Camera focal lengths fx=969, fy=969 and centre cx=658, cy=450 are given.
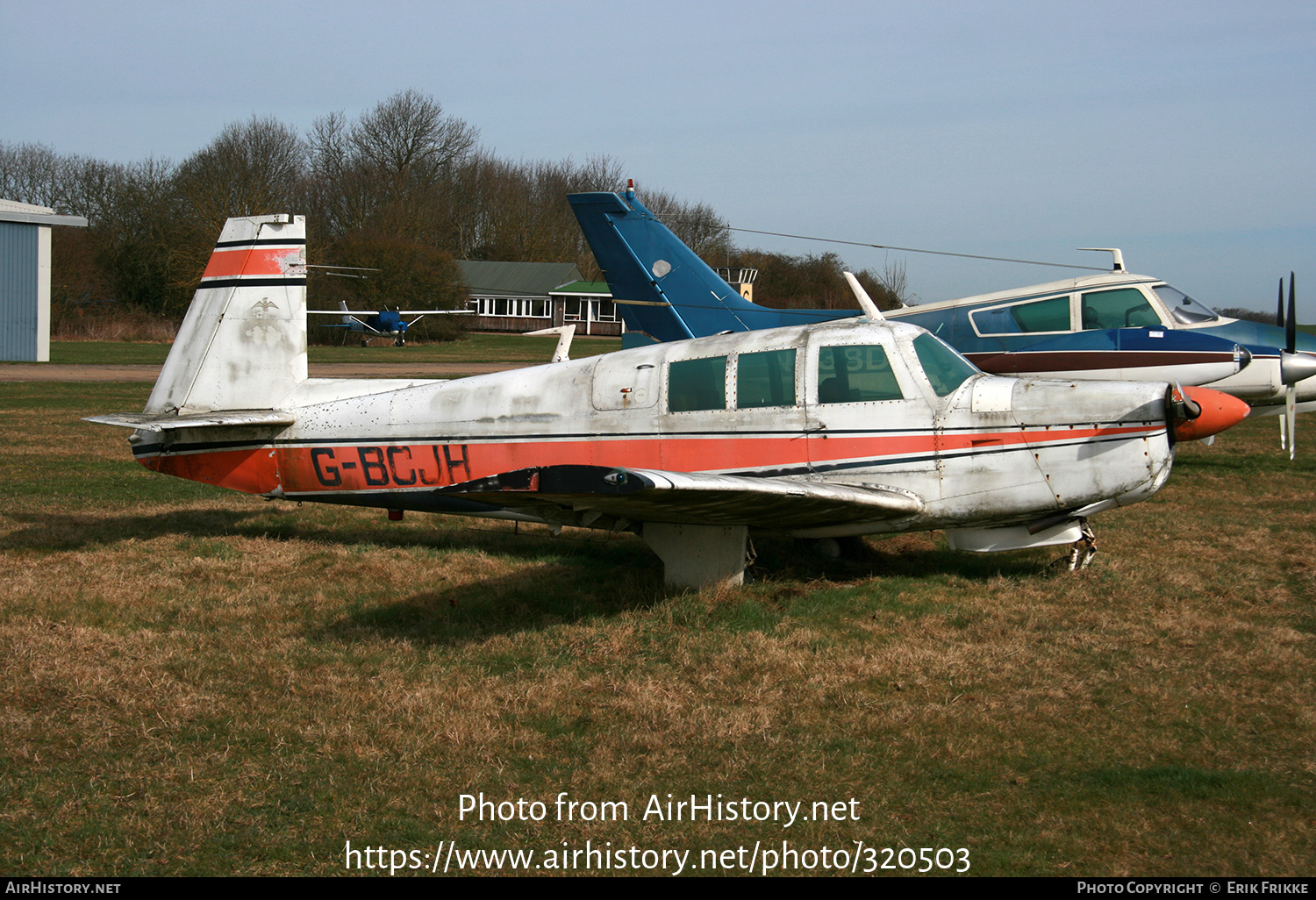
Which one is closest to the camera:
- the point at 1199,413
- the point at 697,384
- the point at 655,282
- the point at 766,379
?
the point at 1199,413

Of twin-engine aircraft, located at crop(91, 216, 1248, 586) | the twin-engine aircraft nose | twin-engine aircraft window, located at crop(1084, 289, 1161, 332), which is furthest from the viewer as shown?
twin-engine aircraft window, located at crop(1084, 289, 1161, 332)

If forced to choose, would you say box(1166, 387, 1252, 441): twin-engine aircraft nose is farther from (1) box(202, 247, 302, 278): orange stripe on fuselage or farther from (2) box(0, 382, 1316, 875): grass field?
(1) box(202, 247, 302, 278): orange stripe on fuselage

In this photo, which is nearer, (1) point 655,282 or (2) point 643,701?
(2) point 643,701

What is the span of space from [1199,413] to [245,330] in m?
7.90

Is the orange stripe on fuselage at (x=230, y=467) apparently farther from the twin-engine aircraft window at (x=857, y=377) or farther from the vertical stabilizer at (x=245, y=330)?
the twin-engine aircraft window at (x=857, y=377)

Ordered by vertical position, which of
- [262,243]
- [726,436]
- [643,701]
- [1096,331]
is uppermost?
[262,243]

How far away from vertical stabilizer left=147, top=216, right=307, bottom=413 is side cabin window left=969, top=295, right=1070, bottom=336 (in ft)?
27.2

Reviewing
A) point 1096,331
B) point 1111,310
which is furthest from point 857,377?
point 1111,310

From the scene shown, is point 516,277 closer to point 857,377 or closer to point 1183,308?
point 1183,308

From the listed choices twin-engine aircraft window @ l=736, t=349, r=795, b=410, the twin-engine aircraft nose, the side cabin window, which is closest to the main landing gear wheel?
the twin-engine aircraft nose

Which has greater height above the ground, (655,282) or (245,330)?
(655,282)

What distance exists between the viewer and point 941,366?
7.33 metres

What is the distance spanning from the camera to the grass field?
13.3 feet
